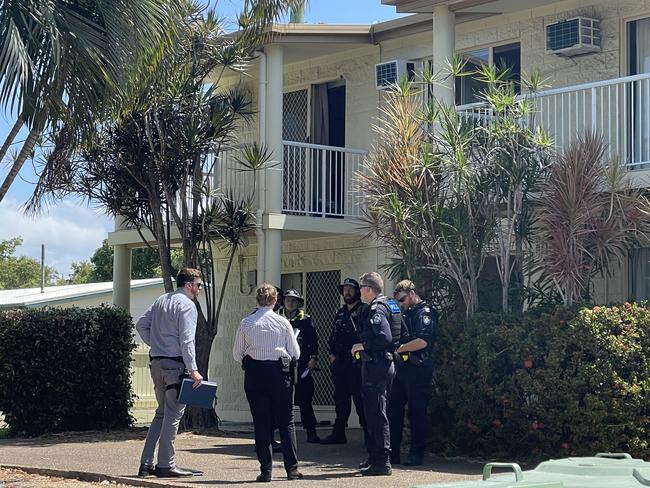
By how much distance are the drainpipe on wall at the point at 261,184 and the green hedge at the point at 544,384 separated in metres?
4.90

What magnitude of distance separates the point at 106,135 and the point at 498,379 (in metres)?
6.51

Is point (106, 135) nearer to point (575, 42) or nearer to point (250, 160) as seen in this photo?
point (250, 160)

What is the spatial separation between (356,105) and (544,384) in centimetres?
812

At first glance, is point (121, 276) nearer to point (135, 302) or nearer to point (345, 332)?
point (345, 332)

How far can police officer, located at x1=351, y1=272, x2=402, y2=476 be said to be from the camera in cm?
1036

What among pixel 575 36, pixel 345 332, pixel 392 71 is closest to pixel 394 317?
pixel 345 332

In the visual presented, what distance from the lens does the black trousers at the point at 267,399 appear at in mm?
10086

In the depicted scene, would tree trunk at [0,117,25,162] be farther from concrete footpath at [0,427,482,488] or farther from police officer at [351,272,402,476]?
police officer at [351,272,402,476]

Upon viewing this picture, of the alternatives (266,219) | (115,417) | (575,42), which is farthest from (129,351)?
(575,42)

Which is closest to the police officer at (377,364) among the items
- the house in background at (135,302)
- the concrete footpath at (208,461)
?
→ the concrete footpath at (208,461)

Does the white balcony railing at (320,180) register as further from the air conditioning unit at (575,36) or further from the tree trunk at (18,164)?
the tree trunk at (18,164)

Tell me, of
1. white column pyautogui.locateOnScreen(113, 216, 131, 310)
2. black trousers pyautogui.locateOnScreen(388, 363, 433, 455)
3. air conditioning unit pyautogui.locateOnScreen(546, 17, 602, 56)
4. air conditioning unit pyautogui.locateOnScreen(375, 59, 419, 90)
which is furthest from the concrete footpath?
air conditioning unit pyautogui.locateOnScreen(546, 17, 602, 56)

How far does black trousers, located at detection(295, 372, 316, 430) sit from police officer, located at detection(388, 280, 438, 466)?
2.52 metres

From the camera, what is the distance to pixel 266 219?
53.8 feet
